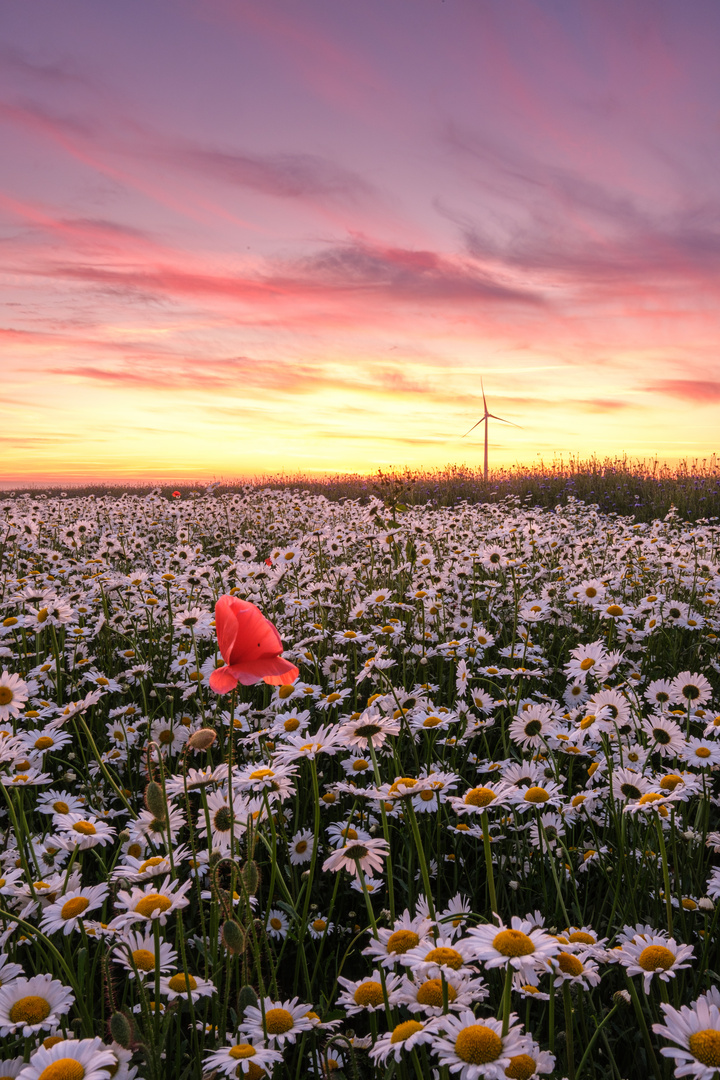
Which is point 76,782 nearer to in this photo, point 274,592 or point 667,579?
point 274,592

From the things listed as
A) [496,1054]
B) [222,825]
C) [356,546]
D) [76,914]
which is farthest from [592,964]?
[356,546]

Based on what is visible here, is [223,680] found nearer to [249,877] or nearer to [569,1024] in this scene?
[249,877]

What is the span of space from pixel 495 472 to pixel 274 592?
19.6m

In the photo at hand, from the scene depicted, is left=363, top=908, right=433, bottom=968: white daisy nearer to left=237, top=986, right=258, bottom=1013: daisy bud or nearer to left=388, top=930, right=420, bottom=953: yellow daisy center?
left=388, top=930, right=420, bottom=953: yellow daisy center

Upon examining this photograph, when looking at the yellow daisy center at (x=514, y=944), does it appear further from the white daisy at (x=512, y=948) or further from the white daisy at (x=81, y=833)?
the white daisy at (x=81, y=833)

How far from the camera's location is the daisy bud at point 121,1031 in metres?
1.29

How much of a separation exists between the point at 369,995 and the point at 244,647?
88 centimetres

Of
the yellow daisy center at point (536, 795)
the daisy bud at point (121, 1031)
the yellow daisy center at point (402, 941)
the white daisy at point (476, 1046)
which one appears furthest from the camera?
the yellow daisy center at point (536, 795)

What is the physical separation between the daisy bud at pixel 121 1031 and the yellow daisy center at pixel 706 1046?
1067 millimetres

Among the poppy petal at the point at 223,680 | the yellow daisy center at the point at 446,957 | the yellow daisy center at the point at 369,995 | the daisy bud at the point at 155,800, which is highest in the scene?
the poppy petal at the point at 223,680

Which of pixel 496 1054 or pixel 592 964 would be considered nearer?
pixel 496 1054

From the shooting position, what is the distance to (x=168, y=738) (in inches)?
142

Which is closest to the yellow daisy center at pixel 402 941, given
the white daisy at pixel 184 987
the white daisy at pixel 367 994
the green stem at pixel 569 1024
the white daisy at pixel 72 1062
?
the white daisy at pixel 367 994

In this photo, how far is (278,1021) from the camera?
1.54 m
